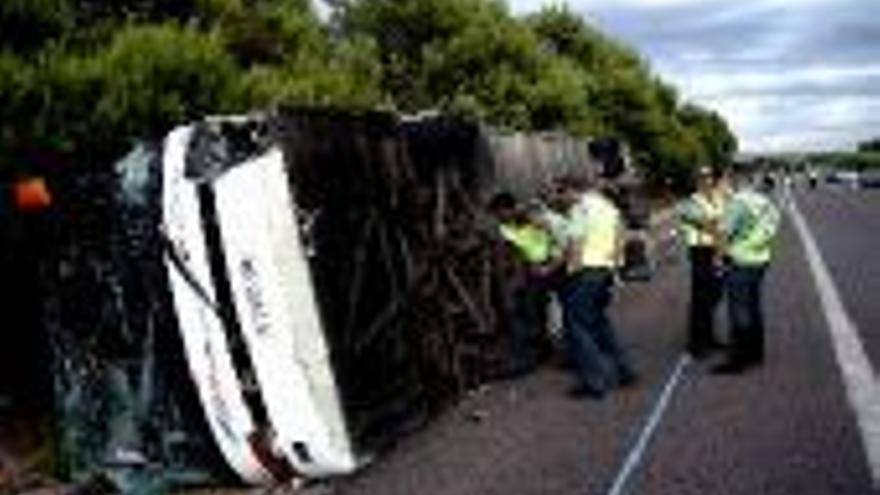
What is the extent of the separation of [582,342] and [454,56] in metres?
32.1

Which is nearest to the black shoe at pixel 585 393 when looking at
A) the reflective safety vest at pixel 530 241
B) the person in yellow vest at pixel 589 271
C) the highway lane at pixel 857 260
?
the person in yellow vest at pixel 589 271

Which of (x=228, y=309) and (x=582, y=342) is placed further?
(x=582, y=342)

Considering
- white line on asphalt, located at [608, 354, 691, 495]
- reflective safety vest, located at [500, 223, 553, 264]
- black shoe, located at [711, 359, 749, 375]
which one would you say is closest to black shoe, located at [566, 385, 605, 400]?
white line on asphalt, located at [608, 354, 691, 495]

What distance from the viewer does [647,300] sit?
26.8 meters

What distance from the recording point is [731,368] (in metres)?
17.5

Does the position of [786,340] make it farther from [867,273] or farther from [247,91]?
[867,273]

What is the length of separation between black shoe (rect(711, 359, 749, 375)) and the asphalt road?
12 cm

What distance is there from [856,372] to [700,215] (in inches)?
101

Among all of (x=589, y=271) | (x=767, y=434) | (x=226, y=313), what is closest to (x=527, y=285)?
(x=589, y=271)

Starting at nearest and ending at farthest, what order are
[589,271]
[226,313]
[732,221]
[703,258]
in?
[226,313], [589,271], [732,221], [703,258]

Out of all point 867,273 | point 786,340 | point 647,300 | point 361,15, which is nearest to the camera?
point 786,340

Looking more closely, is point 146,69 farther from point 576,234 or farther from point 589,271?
point 589,271

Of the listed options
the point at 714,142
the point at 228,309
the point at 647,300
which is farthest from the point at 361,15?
the point at 714,142

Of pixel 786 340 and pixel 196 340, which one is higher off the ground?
pixel 196 340
